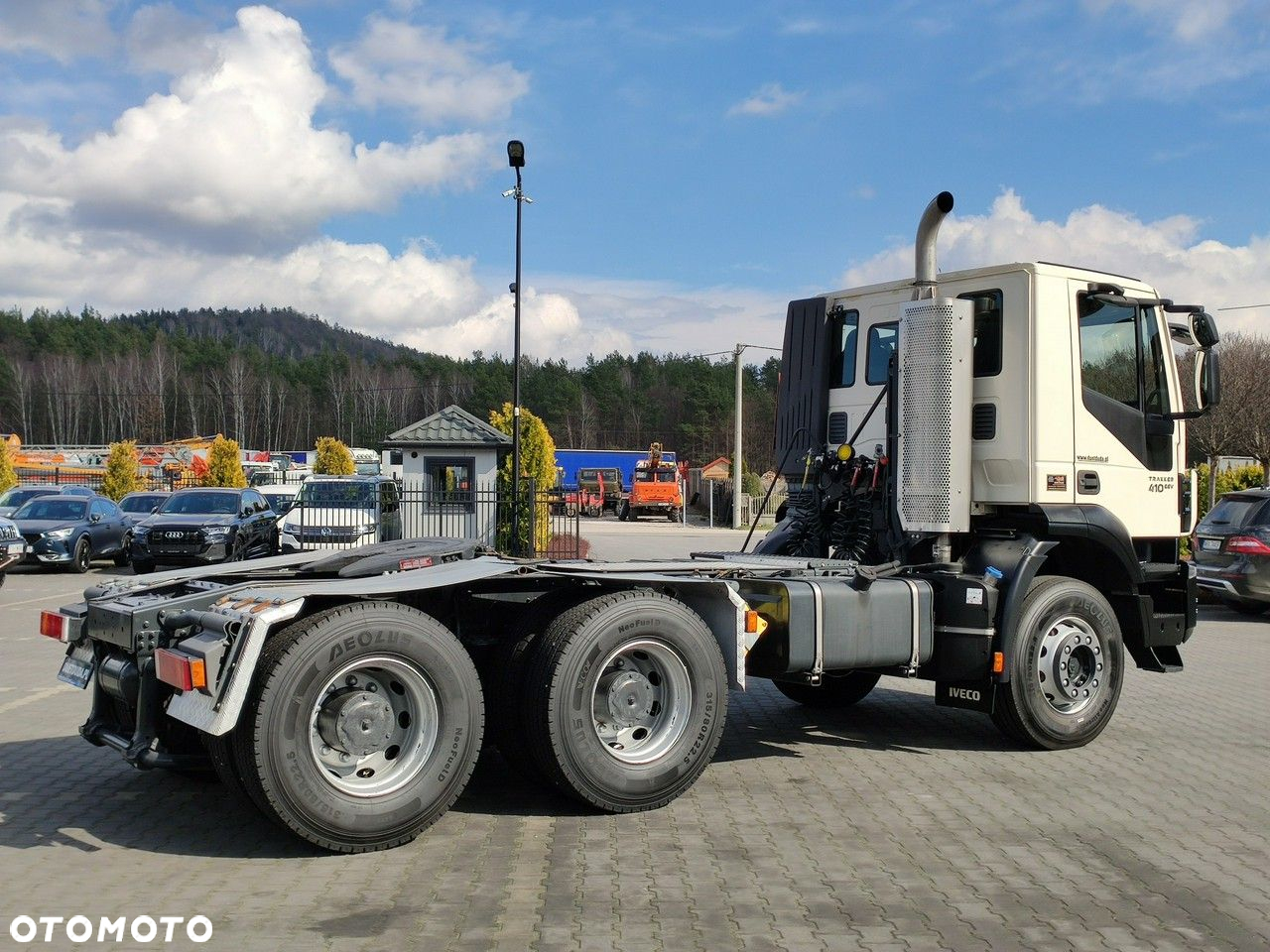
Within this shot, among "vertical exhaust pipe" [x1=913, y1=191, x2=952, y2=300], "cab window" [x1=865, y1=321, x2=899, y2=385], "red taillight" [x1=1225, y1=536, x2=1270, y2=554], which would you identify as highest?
"vertical exhaust pipe" [x1=913, y1=191, x2=952, y2=300]

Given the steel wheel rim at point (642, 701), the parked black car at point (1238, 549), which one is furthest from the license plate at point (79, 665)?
the parked black car at point (1238, 549)

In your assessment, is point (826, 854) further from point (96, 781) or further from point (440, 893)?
point (96, 781)

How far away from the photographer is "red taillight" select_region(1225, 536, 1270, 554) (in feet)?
51.0

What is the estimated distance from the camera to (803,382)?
8922 millimetres

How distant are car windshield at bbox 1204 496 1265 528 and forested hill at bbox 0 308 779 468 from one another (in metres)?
82.3

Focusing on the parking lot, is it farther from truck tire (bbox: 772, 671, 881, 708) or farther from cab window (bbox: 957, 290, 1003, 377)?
cab window (bbox: 957, 290, 1003, 377)

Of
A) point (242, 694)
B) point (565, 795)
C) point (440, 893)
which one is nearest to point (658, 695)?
point (565, 795)

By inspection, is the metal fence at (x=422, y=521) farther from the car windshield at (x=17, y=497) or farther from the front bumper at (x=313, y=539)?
the car windshield at (x=17, y=497)

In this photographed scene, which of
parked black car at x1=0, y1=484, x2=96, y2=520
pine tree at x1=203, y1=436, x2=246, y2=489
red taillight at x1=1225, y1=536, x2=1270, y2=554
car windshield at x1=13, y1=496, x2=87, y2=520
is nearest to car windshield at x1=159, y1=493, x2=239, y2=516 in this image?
car windshield at x1=13, y1=496, x2=87, y2=520

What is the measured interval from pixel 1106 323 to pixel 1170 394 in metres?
0.78

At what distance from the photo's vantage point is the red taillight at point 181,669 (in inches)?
190

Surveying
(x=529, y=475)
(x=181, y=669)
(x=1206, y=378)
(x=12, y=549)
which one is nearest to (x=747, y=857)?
(x=181, y=669)

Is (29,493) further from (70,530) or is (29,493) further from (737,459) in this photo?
(737,459)

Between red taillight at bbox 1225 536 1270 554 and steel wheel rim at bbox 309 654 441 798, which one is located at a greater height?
red taillight at bbox 1225 536 1270 554
